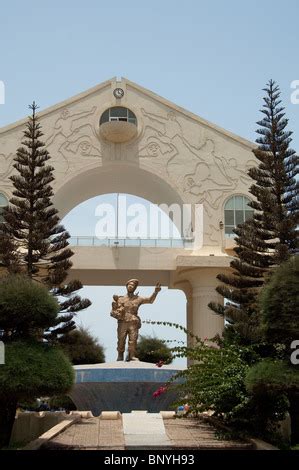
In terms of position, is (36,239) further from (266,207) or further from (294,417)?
(294,417)

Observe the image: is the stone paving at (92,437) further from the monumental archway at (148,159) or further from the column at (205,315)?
the monumental archway at (148,159)

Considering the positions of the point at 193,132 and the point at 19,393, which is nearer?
the point at 19,393

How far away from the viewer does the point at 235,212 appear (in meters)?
17.1

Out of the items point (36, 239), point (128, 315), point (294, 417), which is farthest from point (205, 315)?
point (294, 417)

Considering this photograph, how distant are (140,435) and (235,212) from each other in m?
10.8

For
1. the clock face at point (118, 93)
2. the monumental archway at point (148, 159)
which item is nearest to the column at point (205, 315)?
the monumental archway at point (148, 159)

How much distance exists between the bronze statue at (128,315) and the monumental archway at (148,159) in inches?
147

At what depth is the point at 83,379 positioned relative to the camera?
36.1ft

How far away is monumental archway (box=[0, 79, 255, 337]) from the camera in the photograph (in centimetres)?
1656
